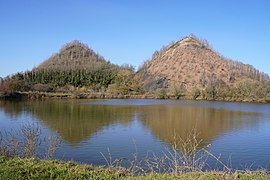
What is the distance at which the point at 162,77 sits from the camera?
108 m

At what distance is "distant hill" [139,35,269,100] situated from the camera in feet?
341

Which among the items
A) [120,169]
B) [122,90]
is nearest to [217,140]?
[120,169]

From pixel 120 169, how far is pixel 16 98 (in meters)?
53.4

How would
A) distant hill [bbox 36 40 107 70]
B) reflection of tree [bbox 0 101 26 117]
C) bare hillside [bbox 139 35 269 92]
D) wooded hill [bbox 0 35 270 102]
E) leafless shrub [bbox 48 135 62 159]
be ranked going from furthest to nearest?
distant hill [bbox 36 40 107 70]
bare hillside [bbox 139 35 269 92]
wooded hill [bbox 0 35 270 102]
reflection of tree [bbox 0 101 26 117]
leafless shrub [bbox 48 135 62 159]

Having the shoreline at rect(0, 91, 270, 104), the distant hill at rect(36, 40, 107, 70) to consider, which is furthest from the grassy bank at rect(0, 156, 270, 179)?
the distant hill at rect(36, 40, 107, 70)

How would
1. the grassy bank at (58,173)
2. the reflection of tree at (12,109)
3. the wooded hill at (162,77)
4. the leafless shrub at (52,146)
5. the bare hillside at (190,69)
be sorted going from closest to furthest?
the grassy bank at (58,173)
the leafless shrub at (52,146)
the reflection of tree at (12,109)
the wooded hill at (162,77)
the bare hillside at (190,69)

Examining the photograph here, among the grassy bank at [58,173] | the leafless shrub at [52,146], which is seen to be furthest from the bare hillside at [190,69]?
the grassy bank at [58,173]

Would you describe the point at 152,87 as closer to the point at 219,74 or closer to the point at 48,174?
the point at 219,74

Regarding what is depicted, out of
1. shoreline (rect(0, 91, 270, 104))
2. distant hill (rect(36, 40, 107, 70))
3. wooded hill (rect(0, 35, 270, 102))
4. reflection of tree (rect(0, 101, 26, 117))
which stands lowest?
reflection of tree (rect(0, 101, 26, 117))

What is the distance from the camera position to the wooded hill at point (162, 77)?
70306mm

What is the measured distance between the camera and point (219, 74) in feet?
368

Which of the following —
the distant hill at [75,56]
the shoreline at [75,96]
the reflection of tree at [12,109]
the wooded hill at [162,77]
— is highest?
the distant hill at [75,56]

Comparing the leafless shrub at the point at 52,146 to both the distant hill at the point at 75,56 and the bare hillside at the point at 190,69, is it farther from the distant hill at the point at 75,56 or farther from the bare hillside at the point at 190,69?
the distant hill at the point at 75,56

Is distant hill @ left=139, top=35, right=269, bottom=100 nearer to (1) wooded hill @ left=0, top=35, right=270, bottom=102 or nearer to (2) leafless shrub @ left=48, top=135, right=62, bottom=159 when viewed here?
(1) wooded hill @ left=0, top=35, right=270, bottom=102
